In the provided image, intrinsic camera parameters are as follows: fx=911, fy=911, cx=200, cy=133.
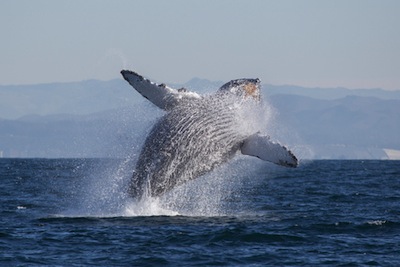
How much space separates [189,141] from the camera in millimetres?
18125

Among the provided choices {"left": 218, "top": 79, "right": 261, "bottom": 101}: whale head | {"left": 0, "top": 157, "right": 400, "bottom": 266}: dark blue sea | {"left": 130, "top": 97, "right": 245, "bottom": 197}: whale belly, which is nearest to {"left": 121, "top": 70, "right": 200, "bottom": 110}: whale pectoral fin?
{"left": 130, "top": 97, "right": 245, "bottom": 197}: whale belly

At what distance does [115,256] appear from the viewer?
15.4 meters

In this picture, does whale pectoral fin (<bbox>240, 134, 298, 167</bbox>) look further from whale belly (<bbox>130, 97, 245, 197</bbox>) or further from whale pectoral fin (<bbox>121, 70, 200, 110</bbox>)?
whale pectoral fin (<bbox>121, 70, 200, 110</bbox>)

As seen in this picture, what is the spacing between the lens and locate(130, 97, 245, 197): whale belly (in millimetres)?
17938

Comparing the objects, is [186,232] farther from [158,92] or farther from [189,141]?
[158,92]

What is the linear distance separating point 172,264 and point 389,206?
12499 mm

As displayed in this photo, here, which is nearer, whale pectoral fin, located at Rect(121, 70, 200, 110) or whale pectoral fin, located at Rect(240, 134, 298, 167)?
whale pectoral fin, located at Rect(240, 134, 298, 167)

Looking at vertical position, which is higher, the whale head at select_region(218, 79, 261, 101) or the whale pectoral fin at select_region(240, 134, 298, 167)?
the whale head at select_region(218, 79, 261, 101)

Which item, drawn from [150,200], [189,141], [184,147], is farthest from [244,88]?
[150,200]

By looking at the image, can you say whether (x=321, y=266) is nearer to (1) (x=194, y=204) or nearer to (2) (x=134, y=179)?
(2) (x=134, y=179)

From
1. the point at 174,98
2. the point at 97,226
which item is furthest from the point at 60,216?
the point at 174,98

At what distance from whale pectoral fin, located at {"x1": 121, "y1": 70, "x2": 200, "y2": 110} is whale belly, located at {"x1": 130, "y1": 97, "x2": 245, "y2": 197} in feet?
0.70

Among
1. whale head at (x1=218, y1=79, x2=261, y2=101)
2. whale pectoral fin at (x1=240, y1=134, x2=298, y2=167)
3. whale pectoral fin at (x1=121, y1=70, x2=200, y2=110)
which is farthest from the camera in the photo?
whale head at (x1=218, y1=79, x2=261, y2=101)

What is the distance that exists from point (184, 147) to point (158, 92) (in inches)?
54.6
